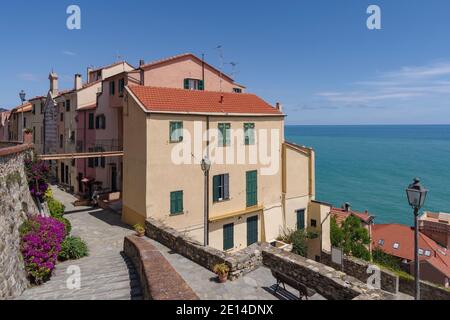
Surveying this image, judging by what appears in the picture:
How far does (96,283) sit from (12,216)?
3.93m

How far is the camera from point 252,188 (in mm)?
23781

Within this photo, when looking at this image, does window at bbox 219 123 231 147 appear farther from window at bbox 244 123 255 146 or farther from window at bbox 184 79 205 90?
window at bbox 184 79 205 90

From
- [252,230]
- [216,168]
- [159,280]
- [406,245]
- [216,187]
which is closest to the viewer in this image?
[159,280]

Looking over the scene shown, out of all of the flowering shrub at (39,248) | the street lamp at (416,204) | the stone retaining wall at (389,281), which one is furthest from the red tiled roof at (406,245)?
the flowering shrub at (39,248)

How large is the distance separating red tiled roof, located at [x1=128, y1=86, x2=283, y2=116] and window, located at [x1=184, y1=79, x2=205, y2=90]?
12.9 ft

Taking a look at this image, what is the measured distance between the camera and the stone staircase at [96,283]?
31.4 feet

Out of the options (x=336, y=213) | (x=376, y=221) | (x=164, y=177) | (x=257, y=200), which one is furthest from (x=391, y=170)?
(x=164, y=177)

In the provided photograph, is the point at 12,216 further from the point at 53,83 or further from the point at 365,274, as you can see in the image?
the point at 53,83

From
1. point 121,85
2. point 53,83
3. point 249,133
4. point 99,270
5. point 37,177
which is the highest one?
point 53,83

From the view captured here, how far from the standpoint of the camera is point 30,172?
14.8 m

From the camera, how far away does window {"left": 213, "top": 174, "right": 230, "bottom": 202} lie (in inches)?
849

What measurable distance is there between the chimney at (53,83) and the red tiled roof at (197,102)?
2456 centimetres

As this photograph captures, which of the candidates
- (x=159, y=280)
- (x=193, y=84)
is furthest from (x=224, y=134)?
(x=159, y=280)

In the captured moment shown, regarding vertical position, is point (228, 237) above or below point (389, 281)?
above
